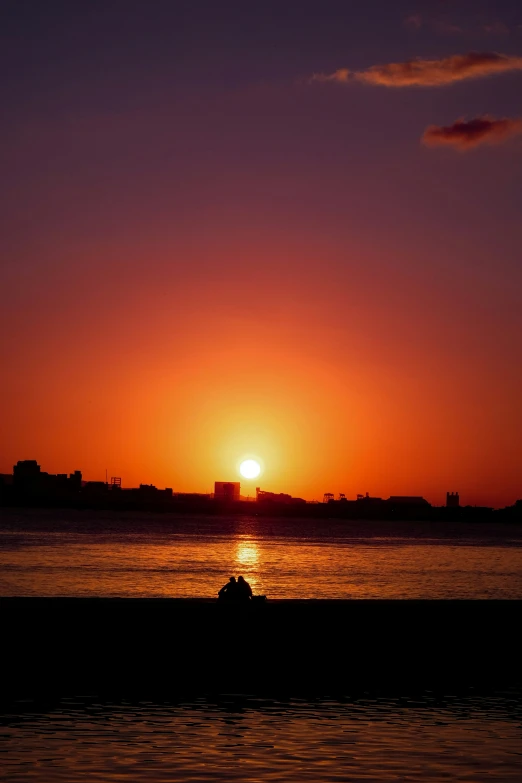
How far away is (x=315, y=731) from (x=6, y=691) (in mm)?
8865

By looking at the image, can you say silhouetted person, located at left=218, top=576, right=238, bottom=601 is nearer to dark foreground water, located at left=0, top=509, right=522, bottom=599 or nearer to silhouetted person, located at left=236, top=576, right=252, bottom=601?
silhouetted person, located at left=236, top=576, right=252, bottom=601

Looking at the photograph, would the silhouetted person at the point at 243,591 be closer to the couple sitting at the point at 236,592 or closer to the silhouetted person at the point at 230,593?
the couple sitting at the point at 236,592

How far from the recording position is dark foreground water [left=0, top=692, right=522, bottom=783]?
18562mm

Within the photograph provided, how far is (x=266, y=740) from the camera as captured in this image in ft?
69.5

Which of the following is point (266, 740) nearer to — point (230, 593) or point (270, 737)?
point (270, 737)

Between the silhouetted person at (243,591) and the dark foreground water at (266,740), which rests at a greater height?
the silhouetted person at (243,591)

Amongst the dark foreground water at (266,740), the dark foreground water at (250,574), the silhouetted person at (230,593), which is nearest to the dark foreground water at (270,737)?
the dark foreground water at (266,740)

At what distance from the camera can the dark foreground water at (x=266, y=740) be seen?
18562 mm

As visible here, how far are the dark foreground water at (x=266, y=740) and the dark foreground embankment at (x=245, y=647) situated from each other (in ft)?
8.80

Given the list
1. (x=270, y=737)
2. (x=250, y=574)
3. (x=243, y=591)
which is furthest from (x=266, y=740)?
(x=250, y=574)

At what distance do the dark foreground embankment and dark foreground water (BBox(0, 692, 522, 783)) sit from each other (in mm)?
2681

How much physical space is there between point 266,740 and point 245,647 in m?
9.06

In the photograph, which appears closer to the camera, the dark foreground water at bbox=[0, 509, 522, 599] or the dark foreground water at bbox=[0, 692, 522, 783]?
the dark foreground water at bbox=[0, 692, 522, 783]

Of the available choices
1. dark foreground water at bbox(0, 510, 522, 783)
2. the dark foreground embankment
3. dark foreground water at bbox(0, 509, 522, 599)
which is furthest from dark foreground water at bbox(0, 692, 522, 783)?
dark foreground water at bbox(0, 509, 522, 599)
